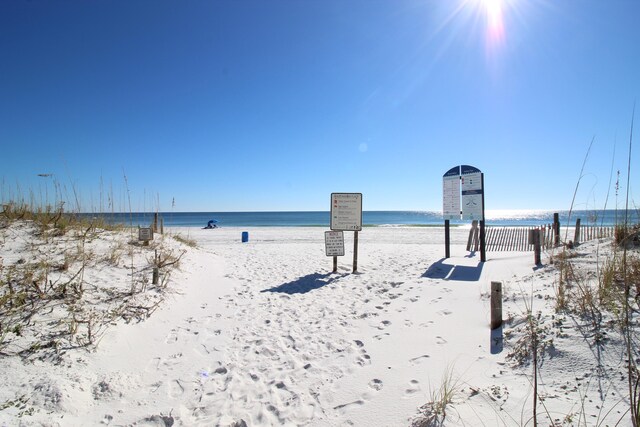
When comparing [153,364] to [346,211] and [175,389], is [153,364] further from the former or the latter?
[346,211]

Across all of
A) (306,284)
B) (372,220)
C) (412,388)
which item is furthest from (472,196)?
(372,220)

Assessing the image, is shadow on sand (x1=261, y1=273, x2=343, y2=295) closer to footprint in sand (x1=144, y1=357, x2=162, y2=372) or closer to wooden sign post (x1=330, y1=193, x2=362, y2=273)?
wooden sign post (x1=330, y1=193, x2=362, y2=273)

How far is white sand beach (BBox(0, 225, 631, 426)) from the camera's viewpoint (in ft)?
8.41

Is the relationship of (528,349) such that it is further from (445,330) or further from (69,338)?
(69,338)

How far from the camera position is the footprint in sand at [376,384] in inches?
120

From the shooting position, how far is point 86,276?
202 inches

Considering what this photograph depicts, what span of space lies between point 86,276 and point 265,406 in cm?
413

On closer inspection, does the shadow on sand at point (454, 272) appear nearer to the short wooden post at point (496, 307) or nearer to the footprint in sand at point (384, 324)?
the footprint in sand at point (384, 324)

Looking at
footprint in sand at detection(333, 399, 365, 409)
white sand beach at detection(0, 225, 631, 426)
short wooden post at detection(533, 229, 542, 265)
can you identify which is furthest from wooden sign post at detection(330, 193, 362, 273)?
footprint in sand at detection(333, 399, 365, 409)

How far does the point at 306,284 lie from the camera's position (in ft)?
24.0

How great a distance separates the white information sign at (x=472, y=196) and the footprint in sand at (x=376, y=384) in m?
7.43

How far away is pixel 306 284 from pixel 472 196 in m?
5.84

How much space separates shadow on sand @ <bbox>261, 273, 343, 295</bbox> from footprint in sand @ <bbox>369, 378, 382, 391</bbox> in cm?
357

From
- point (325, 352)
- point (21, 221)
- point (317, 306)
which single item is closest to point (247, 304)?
point (317, 306)
